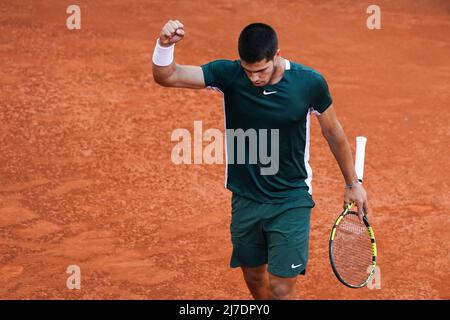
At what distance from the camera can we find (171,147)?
9078mm

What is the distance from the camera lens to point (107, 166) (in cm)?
864

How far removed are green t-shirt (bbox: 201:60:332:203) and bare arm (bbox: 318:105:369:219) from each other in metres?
0.09

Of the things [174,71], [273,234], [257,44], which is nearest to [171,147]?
[273,234]

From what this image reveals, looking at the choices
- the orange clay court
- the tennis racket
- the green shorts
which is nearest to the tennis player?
the green shorts

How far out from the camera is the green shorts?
529cm

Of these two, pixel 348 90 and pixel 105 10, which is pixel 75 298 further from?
pixel 105 10

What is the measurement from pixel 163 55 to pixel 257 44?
0.54 meters

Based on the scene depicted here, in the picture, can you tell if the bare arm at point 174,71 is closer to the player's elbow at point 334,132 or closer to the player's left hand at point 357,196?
the player's elbow at point 334,132

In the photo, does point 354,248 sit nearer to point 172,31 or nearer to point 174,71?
point 174,71

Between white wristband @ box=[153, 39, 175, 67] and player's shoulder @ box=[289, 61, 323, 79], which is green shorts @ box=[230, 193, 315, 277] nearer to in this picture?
player's shoulder @ box=[289, 61, 323, 79]

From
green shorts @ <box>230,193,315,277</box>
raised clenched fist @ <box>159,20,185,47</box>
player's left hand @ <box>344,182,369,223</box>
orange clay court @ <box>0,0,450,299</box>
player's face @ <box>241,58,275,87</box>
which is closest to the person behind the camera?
raised clenched fist @ <box>159,20,185,47</box>

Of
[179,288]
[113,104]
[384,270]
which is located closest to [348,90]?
[113,104]

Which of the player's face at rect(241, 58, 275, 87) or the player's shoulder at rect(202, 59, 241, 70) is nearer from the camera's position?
the player's face at rect(241, 58, 275, 87)

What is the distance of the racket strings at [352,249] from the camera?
5891mm
